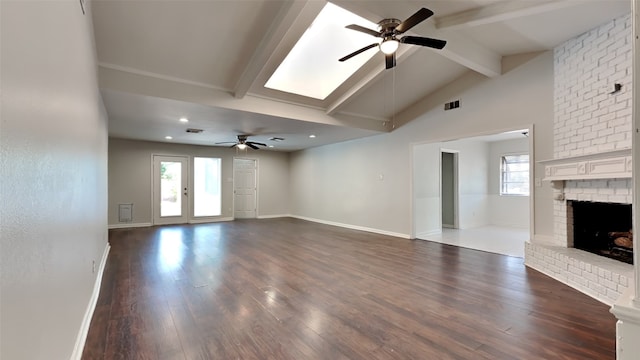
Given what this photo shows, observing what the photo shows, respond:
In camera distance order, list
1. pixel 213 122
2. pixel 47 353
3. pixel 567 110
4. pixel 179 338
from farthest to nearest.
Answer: pixel 213 122
pixel 567 110
pixel 179 338
pixel 47 353

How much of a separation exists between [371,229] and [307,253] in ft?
8.80

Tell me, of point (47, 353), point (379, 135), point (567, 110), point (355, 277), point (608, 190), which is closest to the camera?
point (47, 353)

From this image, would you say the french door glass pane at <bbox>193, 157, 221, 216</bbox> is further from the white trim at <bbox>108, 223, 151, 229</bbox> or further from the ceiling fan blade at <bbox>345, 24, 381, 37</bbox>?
the ceiling fan blade at <bbox>345, 24, 381, 37</bbox>

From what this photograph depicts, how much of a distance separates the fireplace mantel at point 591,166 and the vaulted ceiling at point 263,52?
1.58 metres

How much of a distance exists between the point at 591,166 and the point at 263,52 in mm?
4066

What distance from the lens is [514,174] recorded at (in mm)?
8344

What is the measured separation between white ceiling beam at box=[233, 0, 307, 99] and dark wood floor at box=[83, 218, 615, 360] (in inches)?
103

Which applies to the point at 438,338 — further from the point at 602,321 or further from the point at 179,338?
the point at 179,338

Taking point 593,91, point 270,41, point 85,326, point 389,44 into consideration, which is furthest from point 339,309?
point 593,91

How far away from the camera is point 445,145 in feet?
24.7

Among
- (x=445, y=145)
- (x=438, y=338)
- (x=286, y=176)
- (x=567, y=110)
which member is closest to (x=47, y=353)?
(x=438, y=338)

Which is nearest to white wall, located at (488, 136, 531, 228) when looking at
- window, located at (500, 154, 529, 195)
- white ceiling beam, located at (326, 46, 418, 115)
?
window, located at (500, 154, 529, 195)

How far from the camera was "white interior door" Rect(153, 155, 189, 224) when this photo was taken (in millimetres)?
8078

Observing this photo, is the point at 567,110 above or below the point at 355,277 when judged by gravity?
above
